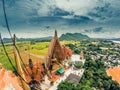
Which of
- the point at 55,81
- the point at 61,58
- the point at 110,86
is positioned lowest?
the point at 110,86

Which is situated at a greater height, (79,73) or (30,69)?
(30,69)

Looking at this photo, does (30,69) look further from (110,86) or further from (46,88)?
(110,86)

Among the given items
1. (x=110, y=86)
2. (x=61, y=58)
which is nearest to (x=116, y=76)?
(x=110, y=86)

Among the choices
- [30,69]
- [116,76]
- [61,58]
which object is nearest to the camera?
[30,69]

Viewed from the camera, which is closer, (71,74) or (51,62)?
(51,62)

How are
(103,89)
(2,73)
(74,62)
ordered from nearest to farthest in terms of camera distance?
(2,73) < (103,89) < (74,62)

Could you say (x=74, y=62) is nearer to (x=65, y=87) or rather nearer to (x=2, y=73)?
(x=65, y=87)

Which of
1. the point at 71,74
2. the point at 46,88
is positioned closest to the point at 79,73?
the point at 71,74

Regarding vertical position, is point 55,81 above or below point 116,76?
above

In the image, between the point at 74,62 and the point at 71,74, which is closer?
the point at 71,74
